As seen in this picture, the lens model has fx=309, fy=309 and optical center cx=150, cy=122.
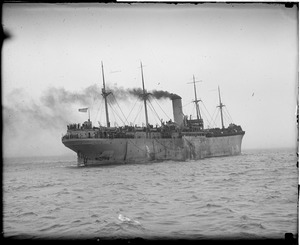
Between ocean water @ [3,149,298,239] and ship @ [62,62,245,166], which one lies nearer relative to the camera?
ocean water @ [3,149,298,239]

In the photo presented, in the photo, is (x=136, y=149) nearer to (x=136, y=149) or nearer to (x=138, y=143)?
(x=136, y=149)

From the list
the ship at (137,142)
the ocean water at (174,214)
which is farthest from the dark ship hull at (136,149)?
the ocean water at (174,214)

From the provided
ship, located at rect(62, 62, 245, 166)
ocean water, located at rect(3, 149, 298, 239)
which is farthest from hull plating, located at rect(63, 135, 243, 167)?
ocean water, located at rect(3, 149, 298, 239)

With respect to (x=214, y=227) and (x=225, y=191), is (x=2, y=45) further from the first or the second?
(x=225, y=191)

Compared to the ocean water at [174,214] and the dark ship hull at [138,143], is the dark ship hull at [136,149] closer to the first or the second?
the dark ship hull at [138,143]

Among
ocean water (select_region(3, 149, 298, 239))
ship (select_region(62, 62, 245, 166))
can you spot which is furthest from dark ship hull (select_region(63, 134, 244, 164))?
ocean water (select_region(3, 149, 298, 239))

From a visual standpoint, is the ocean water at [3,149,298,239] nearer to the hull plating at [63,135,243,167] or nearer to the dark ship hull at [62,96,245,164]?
the dark ship hull at [62,96,245,164]

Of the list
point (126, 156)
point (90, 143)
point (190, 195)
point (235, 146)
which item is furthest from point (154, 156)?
point (190, 195)

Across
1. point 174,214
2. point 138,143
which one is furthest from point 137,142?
point 174,214

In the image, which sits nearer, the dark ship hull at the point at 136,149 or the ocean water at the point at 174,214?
the ocean water at the point at 174,214

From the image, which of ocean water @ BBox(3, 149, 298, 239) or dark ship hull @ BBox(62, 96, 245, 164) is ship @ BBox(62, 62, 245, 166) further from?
ocean water @ BBox(3, 149, 298, 239)
